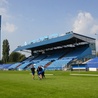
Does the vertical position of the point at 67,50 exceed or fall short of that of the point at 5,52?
it falls short

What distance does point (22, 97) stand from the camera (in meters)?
11.5

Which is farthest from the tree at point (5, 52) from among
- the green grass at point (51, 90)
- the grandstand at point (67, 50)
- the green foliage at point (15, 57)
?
the green grass at point (51, 90)

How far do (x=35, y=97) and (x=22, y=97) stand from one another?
68cm

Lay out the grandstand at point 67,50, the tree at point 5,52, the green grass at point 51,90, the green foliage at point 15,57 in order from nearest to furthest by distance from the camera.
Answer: the green grass at point 51,90
the grandstand at point 67,50
the tree at point 5,52
the green foliage at point 15,57

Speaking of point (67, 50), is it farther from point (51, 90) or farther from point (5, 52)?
point (51, 90)

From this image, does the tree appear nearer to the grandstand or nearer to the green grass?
the grandstand

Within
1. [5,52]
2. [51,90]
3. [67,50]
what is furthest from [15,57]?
[51,90]

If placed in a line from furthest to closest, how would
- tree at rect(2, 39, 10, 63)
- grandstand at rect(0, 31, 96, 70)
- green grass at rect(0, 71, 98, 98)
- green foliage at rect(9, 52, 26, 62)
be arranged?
green foliage at rect(9, 52, 26, 62) → tree at rect(2, 39, 10, 63) → grandstand at rect(0, 31, 96, 70) → green grass at rect(0, 71, 98, 98)

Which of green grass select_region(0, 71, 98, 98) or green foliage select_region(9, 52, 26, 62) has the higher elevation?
green foliage select_region(9, 52, 26, 62)

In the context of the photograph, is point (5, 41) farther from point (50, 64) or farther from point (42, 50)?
point (50, 64)

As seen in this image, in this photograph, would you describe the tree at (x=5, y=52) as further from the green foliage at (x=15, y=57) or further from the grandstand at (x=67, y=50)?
the grandstand at (x=67, y=50)

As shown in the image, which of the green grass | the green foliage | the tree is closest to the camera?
the green grass

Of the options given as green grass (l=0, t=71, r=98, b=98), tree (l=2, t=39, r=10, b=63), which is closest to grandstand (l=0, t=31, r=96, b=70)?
tree (l=2, t=39, r=10, b=63)

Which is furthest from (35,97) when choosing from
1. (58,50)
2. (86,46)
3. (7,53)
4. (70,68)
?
(7,53)
